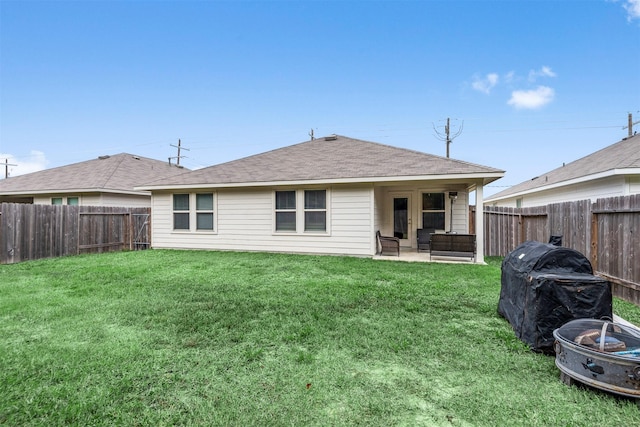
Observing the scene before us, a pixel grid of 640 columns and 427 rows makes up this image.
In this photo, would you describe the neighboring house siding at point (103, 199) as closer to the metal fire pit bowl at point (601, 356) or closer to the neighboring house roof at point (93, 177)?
the neighboring house roof at point (93, 177)

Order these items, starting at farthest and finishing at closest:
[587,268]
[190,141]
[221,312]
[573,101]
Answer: [190,141] < [573,101] < [221,312] < [587,268]

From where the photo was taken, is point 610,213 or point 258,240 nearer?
point 610,213

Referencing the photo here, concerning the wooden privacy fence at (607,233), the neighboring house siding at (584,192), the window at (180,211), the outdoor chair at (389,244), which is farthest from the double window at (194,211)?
the neighboring house siding at (584,192)

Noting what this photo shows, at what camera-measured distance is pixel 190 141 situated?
96.6ft

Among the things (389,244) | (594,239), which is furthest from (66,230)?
(594,239)

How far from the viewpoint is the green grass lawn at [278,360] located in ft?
6.87

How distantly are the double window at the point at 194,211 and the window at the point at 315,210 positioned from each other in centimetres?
355

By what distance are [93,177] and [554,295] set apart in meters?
18.1

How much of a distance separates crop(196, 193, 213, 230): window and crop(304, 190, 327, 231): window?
364 cm

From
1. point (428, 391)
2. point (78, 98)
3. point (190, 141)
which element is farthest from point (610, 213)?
point (190, 141)

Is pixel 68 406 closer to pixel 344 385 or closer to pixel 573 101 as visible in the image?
pixel 344 385

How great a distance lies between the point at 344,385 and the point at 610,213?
18.1 ft

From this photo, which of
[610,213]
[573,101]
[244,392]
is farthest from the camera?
[573,101]

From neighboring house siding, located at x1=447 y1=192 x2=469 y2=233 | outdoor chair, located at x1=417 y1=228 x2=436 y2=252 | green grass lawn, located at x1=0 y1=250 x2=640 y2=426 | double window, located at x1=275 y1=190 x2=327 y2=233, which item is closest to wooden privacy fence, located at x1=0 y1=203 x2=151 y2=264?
green grass lawn, located at x1=0 y1=250 x2=640 y2=426
